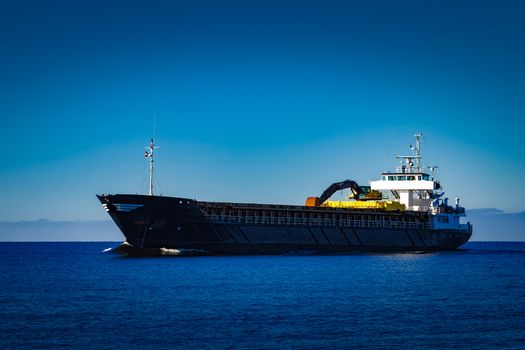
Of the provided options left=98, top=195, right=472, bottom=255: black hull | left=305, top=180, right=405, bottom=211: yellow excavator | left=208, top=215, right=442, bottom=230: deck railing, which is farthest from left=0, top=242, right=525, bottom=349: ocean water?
left=305, top=180, right=405, bottom=211: yellow excavator

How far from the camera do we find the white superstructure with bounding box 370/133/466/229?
9050cm

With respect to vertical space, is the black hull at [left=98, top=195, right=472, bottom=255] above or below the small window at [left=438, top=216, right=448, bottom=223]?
below

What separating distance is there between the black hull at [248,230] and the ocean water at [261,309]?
252 inches

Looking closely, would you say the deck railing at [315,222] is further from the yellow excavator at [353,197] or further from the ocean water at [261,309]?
the ocean water at [261,309]

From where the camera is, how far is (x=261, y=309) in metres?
34.4

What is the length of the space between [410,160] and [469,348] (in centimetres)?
6809

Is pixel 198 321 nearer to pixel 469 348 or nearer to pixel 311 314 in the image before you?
pixel 311 314

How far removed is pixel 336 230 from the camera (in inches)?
3039

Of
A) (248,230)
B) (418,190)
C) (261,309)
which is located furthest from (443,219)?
(261,309)

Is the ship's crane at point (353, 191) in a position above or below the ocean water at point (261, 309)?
above

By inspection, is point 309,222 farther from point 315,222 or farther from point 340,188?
point 340,188

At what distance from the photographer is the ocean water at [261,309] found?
2703 cm

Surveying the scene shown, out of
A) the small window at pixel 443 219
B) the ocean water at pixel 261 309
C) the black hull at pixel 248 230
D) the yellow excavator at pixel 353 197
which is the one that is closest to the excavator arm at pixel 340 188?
the yellow excavator at pixel 353 197

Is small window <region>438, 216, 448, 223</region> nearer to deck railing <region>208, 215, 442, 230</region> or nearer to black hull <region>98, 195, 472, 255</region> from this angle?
black hull <region>98, 195, 472, 255</region>
